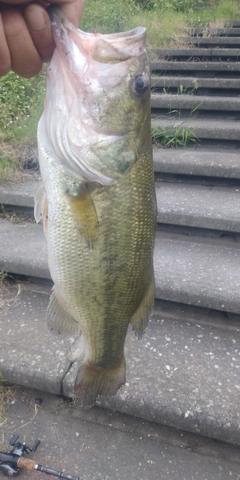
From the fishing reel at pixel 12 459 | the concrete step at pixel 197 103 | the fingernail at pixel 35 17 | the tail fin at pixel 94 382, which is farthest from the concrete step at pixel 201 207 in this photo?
the fingernail at pixel 35 17

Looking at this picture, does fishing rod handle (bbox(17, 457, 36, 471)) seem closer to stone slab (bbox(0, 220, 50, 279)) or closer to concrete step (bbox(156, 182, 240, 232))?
stone slab (bbox(0, 220, 50, 279))

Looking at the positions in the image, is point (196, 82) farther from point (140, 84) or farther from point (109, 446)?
point (109, 446)

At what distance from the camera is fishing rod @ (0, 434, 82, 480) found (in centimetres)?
170

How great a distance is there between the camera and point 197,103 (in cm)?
396

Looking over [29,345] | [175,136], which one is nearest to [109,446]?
[29,345]

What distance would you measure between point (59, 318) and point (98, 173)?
0.50m

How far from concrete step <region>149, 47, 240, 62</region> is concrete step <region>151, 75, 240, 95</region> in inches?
27.3

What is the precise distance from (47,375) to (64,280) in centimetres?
94

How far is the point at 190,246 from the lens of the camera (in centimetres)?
274

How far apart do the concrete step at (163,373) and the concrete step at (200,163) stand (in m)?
1.22

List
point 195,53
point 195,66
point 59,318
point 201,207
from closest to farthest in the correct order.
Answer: point 59,318
point 201,207
point 195,66
point 195,53

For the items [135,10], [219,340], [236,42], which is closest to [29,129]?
[219,340]

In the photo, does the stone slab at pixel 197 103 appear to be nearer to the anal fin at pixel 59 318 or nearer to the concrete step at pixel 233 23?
the concrete step at pixel 233 23

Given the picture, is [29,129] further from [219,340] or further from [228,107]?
[219,340]
